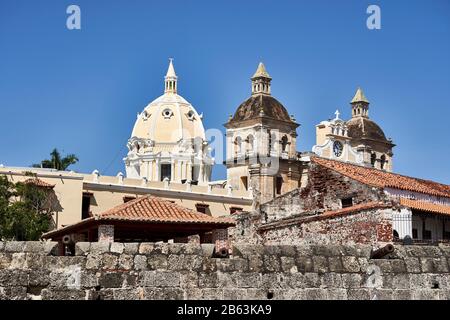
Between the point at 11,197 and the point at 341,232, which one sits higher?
the point at 11,197

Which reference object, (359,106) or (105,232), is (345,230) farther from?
(359,106)

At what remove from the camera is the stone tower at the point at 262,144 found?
249 ft

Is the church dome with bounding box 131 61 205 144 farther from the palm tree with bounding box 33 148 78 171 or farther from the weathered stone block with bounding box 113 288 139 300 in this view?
the weathered stone block with bounding box 113 288 139 300

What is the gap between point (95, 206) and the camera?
6119cm

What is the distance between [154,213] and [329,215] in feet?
18.9

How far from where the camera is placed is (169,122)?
3509 inches

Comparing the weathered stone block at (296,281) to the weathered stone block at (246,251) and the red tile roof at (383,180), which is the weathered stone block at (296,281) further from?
the red tile roof at (383,180)

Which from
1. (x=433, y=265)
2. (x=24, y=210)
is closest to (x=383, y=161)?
(x=24, y=210)

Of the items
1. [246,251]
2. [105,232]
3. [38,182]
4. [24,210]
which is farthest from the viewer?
[38,182]

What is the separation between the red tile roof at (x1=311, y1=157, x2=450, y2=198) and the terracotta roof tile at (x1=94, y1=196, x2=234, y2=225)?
6.52m

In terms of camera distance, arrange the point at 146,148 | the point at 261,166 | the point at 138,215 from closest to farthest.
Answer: the point at 138,215 < the point at 261,166 < the point at 146,148
